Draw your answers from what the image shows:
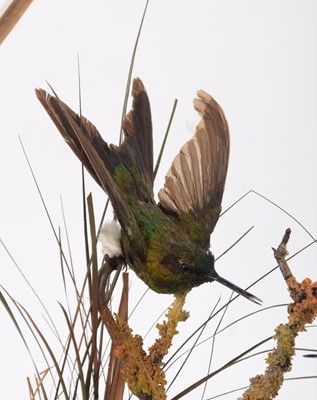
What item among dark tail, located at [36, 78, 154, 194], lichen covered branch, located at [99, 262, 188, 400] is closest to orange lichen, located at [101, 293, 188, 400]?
lichen covered branch, located at [99, 262, 188, 400]

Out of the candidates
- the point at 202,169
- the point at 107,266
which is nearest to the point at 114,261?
the point at 107,266

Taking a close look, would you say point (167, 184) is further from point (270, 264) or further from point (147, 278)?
point (270, 264)

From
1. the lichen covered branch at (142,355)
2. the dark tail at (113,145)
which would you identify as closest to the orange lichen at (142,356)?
the lichen covered branch at (142,355)

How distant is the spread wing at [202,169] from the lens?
0.56m

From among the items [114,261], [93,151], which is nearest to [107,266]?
[114,261]

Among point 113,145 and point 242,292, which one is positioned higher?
point 113,145

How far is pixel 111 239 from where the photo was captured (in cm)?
56

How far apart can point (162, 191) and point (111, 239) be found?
0.06 metres

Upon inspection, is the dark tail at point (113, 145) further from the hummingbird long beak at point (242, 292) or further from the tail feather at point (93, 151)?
the hummingbird long beak at point (242, 292)

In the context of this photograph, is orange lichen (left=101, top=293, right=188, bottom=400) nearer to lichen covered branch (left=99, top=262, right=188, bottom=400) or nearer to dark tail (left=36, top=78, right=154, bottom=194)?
lichen covered branch (left=99, top=262, right=188, bottom=400)

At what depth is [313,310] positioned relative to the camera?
0.46m

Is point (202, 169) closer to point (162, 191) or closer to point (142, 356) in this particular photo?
point (162, 191)

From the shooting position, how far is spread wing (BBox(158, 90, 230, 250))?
56cm

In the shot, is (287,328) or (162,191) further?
(162,191)
